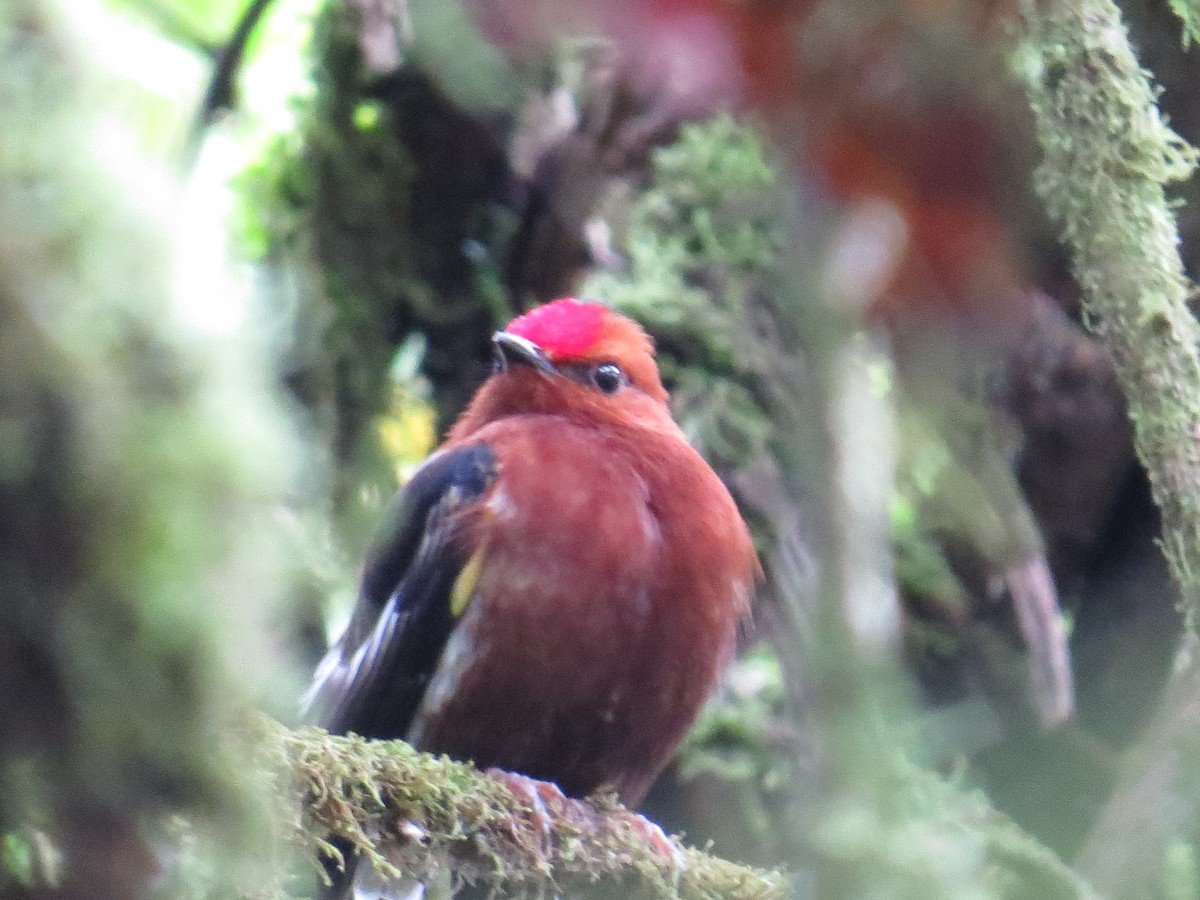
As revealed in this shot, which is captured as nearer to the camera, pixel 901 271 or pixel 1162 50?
pixel 901 271

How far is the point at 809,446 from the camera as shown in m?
3.62

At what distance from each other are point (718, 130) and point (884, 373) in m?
1.22

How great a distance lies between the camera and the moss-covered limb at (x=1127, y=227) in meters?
2.48

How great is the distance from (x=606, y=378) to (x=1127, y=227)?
5.68 feet

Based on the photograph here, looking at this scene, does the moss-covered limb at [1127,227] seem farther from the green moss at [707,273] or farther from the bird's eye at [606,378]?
the green moss at [707,273]

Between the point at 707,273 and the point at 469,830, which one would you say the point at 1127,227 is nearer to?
the point at 469,830

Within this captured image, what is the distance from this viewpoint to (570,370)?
406 cm

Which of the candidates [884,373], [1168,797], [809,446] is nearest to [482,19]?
[809,446]

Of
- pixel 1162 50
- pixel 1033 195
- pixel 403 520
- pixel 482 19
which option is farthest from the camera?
pixel 403 520

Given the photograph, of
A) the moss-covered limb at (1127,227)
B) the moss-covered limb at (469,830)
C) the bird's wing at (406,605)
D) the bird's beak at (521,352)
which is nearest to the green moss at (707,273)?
the bird's beak at (521,352)

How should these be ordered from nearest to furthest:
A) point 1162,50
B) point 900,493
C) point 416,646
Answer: point 1162,50, point 416,646, point 900,493

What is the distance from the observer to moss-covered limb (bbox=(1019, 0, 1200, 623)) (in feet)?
8.15

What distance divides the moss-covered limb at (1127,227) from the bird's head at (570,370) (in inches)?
63.9

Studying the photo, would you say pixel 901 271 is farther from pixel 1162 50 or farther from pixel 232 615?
pixel 1162 50
